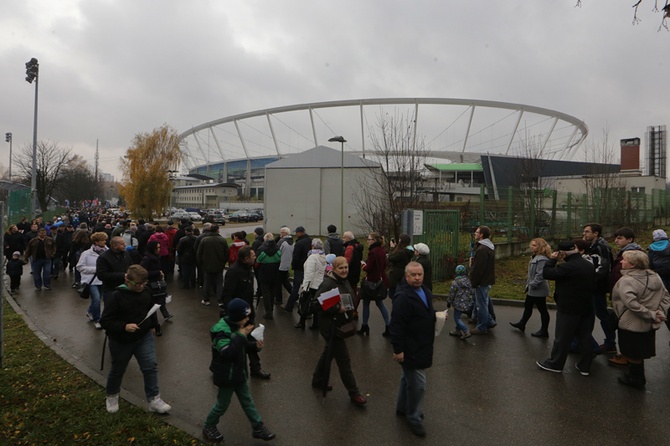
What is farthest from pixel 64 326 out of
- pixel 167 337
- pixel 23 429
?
pixel 23 429

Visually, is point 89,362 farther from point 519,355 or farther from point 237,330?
point 519,355

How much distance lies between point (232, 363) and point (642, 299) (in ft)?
13.8

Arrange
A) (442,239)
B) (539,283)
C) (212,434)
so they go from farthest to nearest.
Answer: (442,239), (539,283), (212,434)

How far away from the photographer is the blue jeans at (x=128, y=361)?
3.60 metres

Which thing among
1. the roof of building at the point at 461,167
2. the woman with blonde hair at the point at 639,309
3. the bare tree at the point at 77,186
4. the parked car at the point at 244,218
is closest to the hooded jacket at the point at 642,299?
the woman with blonde hair at the point at 639,309

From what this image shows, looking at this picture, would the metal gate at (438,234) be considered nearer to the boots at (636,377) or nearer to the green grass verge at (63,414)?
the boots at (636,377)

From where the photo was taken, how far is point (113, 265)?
16.6 ft

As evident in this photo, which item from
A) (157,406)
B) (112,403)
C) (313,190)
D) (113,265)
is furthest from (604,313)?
(313,190)

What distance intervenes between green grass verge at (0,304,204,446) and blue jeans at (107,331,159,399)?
238 mm

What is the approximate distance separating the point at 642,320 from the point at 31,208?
73.8 feet

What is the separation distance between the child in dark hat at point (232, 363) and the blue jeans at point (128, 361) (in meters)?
0.79

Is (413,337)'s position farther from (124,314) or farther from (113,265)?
(113,265)

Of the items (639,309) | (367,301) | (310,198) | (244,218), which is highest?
(310,198)

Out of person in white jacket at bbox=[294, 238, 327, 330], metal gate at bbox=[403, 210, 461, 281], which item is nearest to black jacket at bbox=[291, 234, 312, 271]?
person in white jacket at bbox=[294, 238, 327, 330]
